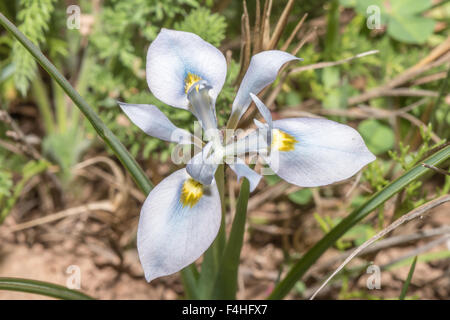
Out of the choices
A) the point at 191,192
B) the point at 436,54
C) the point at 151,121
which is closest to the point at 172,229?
the point at 191,192

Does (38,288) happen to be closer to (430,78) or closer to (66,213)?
(66,213)

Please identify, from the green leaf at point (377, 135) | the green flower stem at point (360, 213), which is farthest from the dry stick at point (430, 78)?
the green flower stem at point (360, 213)

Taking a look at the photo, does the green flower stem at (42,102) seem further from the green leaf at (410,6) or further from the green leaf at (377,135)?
the green leaf at (410,6)

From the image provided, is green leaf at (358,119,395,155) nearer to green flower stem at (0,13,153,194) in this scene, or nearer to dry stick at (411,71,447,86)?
dry stick at (411,71,447,86)

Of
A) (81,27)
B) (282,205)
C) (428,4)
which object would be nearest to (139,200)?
(282,205)
